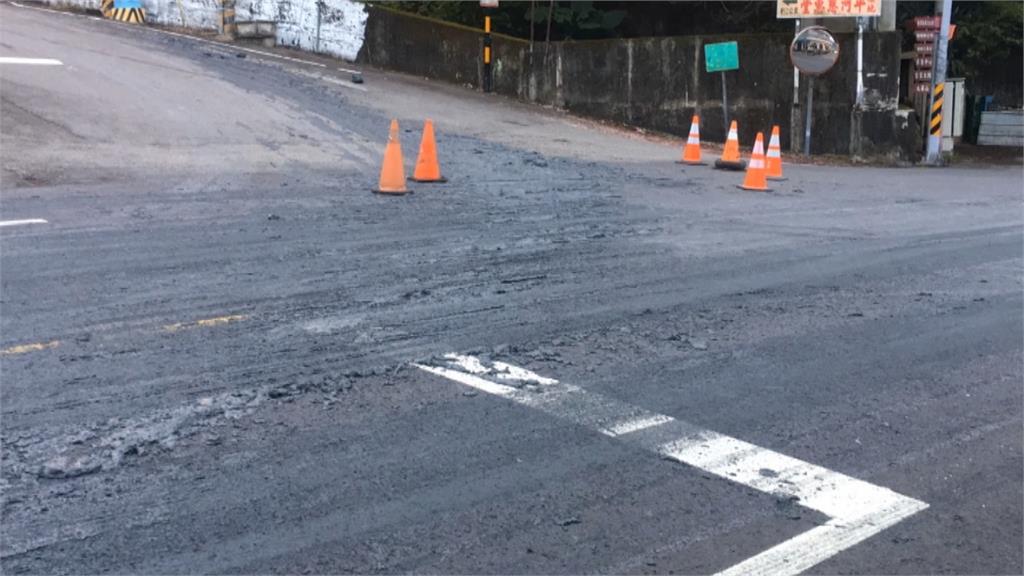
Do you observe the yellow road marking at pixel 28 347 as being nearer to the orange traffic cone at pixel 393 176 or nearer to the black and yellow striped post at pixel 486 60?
the orange traffic cone at pixel 393 176

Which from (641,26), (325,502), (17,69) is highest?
(641,26)

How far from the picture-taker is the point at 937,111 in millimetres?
24125

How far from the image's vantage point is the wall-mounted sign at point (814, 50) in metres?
22.2

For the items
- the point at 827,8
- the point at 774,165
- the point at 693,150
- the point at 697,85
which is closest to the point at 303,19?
the point at 697,85

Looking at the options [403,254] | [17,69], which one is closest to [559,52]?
[17,69]

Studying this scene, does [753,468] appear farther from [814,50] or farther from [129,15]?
[129,15]

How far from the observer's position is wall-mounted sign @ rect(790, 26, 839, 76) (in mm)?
22219

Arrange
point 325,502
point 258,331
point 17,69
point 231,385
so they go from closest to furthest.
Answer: point 325,502 → point 231,385 → point 258,331 → point 17,69

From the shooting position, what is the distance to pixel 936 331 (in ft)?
25.0

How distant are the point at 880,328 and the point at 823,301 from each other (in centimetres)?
78

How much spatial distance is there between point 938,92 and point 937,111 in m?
0.43

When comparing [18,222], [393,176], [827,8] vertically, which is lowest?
[18,222]

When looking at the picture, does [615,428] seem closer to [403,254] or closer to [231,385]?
[231,385]

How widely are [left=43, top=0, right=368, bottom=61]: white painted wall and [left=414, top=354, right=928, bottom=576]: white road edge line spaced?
23.5 m
